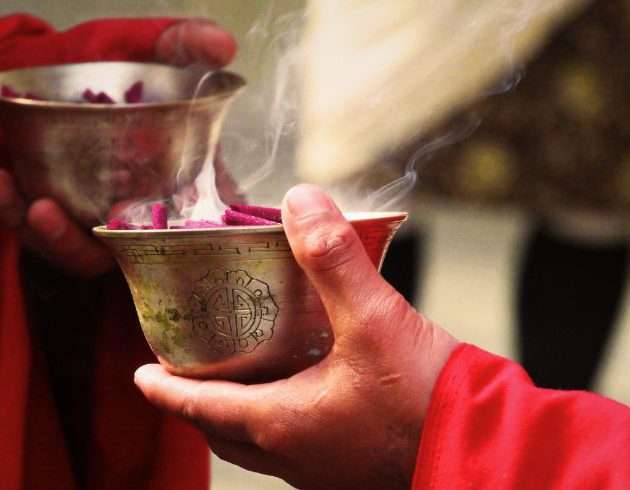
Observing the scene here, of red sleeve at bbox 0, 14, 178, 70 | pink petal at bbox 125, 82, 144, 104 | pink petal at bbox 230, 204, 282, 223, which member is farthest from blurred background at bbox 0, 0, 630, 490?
pink petal at bbox 230, 204, 282, 223

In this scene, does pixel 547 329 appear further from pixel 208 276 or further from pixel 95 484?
pixel 208 276

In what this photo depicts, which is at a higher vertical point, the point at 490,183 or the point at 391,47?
the point at 391,47

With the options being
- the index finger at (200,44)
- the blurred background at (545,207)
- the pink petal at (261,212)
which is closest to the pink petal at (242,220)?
the pink petal at (261,212)

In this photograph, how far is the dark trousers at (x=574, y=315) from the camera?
2.73 meters

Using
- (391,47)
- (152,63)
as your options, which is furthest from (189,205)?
(391,47)

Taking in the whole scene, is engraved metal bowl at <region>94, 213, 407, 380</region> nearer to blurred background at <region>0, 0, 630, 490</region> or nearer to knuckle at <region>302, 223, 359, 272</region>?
knuckle at <region>302, 223, 359, 272</region>

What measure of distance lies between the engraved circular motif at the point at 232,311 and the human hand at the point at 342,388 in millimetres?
42

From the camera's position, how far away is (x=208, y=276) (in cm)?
69

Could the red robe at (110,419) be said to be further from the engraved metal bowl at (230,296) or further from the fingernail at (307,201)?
the fingernail at (307,201)

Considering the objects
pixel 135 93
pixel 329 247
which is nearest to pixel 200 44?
pixel 135 93

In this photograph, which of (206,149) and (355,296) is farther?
(206,149)

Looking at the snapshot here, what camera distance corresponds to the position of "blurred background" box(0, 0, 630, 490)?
8.04ft

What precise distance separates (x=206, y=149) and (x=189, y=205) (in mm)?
62

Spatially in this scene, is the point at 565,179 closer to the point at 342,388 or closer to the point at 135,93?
the point at 135,93
